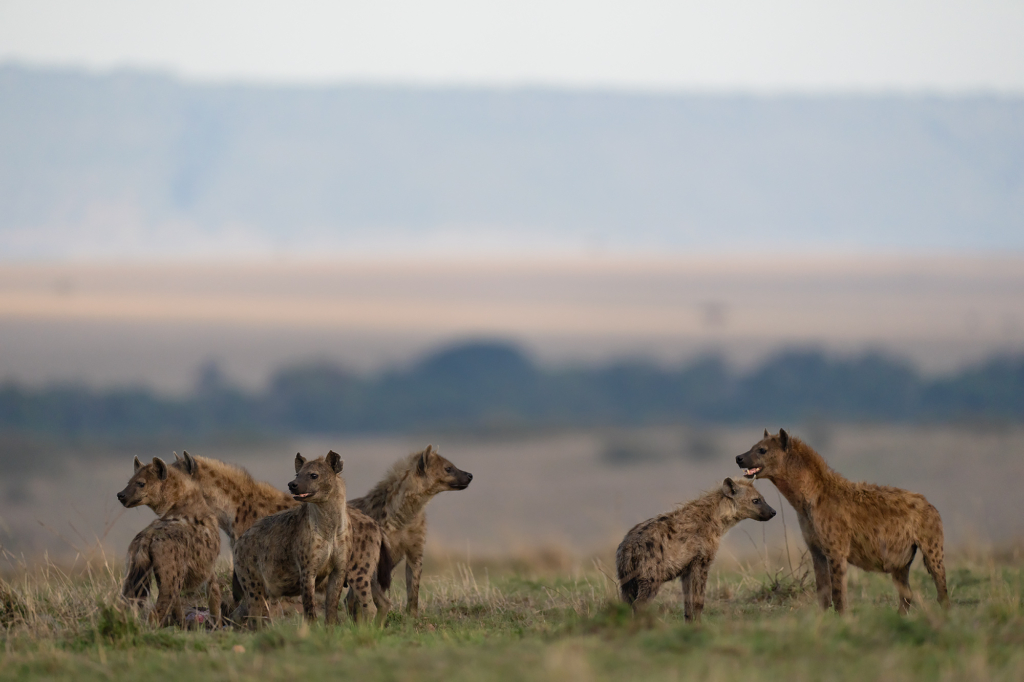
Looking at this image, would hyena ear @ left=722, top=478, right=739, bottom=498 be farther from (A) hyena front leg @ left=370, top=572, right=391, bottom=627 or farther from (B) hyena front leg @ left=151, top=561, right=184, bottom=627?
(B) hyena front leg @ left=151, top=561, right=184, bottom=627

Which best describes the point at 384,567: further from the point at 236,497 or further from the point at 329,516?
the point at 236,497

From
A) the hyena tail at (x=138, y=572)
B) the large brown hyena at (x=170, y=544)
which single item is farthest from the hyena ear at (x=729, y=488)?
the hyena tail at (x=138, y=572)

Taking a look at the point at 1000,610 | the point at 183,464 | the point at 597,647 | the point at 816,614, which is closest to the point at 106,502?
the point at 183,464

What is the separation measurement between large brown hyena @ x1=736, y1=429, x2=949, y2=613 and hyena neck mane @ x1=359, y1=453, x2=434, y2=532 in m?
2.55

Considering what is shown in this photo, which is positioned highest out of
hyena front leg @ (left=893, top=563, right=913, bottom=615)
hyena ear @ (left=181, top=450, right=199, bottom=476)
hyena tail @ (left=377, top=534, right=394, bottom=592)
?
hyena ear @ (left=181, top=450, right=199, bottom=476)

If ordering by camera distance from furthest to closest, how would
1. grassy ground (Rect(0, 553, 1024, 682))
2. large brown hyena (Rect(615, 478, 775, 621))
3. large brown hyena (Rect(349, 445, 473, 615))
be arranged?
1. large brown hyena (Rect(349, 445, 473, 615))
2. large brown hyena (Rect(615, 478, 775, 621))
3. grassy ground (Rect(0, 553, 1024, 682))

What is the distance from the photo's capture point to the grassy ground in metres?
5.29

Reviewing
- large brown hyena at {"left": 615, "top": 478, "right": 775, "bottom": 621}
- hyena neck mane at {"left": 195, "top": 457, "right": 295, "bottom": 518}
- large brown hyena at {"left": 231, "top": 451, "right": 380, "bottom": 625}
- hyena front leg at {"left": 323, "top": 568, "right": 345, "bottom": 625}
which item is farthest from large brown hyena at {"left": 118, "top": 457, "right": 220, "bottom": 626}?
large brown hyena at {"left": 615, "top": 478, "right": 775, "bottom": 621}

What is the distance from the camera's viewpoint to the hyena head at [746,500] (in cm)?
829

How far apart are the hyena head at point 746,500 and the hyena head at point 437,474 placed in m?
2.11

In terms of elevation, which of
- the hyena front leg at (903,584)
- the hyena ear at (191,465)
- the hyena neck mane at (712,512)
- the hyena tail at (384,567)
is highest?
the hyena ear at (191,465)

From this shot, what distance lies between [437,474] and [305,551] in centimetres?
175

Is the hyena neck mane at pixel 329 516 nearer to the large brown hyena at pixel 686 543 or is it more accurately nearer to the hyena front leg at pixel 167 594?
Answer: the hyena front leg at pixel 167 594

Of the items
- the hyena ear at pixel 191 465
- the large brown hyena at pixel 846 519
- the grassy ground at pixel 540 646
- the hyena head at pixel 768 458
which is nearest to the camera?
the grassy ground at pixel 540 646
